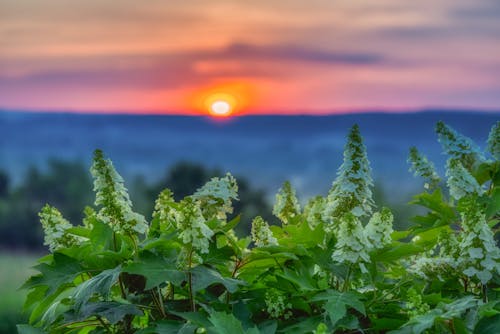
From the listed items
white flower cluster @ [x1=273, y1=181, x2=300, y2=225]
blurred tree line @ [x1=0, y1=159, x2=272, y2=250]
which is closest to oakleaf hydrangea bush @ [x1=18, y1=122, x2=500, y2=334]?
white flower cluster @ [x1=273, y1=181, x2=300, y2=225]

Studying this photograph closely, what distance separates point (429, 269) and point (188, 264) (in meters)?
0.96

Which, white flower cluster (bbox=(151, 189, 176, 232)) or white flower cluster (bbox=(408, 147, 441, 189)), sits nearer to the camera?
white flower cluster (bbox=(151, 189, 176, 232))

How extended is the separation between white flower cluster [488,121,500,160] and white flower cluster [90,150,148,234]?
184 cm

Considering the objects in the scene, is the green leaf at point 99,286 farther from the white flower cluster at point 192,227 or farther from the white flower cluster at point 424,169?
the white flower cluster at point 424,169

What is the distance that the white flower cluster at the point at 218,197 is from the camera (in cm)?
381

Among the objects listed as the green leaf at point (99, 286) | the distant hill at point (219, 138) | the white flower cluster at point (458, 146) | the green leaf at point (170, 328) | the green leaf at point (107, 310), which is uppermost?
the distant hill at point (219, 138)

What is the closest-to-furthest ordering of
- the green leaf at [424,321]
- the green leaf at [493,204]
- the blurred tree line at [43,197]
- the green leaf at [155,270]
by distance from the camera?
→ the green leaf at [424,321]
the green leaf at [155,270]
the green leaf at [493,204]
the blurred tree line at [43,197]

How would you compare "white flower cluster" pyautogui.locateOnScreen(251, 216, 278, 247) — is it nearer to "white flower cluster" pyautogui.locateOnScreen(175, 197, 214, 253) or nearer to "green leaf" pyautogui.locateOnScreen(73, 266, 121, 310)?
"white flower cluster" pyautogui.locateOnScreen(175, 197, 214, 253)

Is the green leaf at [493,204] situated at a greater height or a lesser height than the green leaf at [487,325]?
greater

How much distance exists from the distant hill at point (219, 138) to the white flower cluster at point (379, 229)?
1100 inches

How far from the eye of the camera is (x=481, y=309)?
125 inches

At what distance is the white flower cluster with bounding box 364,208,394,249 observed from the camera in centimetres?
346

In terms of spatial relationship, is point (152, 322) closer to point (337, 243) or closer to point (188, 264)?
point (188, 264)

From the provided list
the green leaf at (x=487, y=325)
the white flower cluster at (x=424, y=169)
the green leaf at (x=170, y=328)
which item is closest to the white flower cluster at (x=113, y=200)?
the green leaf at (x=170, y=328)
